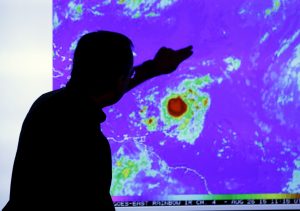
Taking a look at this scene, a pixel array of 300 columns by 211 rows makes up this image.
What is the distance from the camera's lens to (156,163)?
1832mm

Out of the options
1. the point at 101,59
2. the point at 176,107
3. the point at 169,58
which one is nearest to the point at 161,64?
the point at 169,58

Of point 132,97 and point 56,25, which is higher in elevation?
point 56,25

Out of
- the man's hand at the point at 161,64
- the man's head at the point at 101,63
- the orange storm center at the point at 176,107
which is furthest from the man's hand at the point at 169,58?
the man's head at the point at 101,63

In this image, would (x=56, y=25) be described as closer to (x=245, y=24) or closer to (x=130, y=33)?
(x=130, y=33)

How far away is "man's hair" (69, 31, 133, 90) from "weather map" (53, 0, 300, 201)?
553mm

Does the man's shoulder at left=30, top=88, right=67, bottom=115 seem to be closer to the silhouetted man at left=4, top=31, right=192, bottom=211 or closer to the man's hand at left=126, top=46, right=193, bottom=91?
the silhouetted man at left=4, top=31, right=192, bottom=211

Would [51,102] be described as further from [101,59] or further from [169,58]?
[169,58]

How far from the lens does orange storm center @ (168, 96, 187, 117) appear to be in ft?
6.07

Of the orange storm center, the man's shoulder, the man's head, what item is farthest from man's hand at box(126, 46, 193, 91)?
the man's shoulder

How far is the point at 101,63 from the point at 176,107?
2.16 feet

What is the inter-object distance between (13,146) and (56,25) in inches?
21.3

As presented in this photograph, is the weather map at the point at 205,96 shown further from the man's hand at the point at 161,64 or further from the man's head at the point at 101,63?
the man's head at the point at 101,63

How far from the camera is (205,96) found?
73.3 inches

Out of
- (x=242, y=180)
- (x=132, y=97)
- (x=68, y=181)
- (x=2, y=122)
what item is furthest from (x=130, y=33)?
(x=68, y=181)
